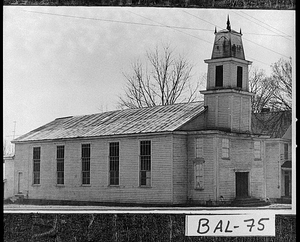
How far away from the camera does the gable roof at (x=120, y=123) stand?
3.13m

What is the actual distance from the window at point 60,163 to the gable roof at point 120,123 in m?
0.05

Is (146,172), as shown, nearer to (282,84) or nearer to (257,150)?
(257,150)

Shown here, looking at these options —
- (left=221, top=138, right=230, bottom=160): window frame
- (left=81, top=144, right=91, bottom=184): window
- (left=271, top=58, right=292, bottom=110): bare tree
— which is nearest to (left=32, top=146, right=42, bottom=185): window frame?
(left=81, top=144, right=91, bottom=184): window

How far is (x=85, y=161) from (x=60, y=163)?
11 cm

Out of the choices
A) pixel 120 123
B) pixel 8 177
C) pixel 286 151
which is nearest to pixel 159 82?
pixel 120 123

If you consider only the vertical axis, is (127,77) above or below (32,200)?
above

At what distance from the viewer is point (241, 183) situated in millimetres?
3121

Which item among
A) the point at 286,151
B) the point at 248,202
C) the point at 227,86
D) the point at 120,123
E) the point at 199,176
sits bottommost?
the point at 248,202

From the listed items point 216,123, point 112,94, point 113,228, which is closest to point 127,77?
point 112,94

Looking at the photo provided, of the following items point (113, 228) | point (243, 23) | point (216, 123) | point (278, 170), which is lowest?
point (113, 228)

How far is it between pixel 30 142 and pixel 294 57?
1.19 m

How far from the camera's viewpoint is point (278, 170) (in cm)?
312

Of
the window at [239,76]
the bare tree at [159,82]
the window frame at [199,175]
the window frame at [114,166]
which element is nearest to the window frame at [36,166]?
the window frame at [114,166]

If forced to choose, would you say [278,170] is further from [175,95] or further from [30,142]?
[30,142]
